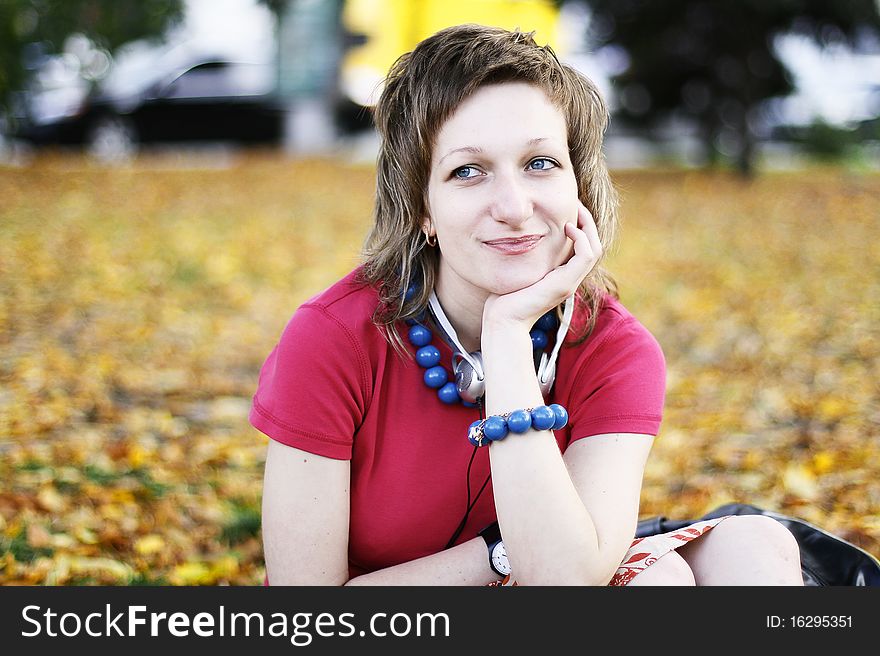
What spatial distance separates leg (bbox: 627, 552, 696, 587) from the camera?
2.08 metres

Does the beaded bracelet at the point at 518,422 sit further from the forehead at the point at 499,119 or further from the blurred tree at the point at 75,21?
the blurred tree at the point at 75,21

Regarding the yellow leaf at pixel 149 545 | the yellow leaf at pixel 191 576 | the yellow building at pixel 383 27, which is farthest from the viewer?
the yellow building at pixel 383 27

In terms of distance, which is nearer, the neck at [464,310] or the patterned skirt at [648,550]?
the patterned skirt at [648,550]

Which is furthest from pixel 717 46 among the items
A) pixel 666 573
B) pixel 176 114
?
pixel 666 573

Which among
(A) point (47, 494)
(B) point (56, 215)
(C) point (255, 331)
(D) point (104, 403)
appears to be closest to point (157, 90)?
(B) point (56, 215)

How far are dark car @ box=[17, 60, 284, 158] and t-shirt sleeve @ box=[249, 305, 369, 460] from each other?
14.3 meters

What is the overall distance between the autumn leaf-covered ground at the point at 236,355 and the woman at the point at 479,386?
4.87 feet

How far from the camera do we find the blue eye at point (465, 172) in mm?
2145

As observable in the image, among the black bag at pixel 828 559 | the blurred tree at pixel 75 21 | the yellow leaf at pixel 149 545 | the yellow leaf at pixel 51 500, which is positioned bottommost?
the yellow leaf at pixel 149 545

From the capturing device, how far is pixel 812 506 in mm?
3984

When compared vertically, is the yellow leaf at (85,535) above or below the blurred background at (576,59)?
below

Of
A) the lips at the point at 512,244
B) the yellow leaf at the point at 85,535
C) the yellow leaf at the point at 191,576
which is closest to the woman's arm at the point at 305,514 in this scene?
the lips at the point at 512,244

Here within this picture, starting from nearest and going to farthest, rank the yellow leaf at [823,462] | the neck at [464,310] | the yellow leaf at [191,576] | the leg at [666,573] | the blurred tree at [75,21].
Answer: the leg at [666,573] < the neck at [464,310] < the yellow leaf at [191,576] < the yellow leaf at [823,462] < the blurred tree at [75,21]

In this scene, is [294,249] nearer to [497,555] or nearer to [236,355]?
[236,355]
